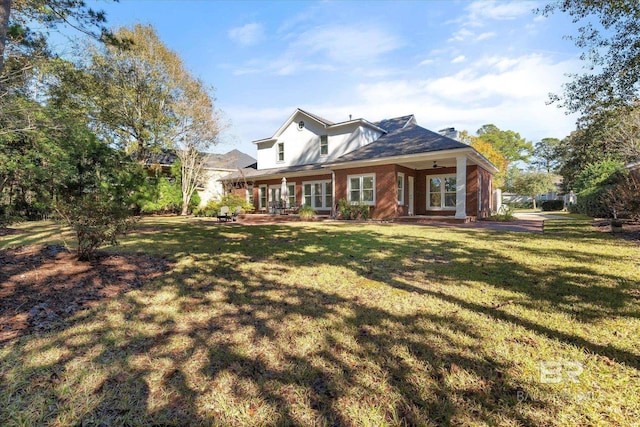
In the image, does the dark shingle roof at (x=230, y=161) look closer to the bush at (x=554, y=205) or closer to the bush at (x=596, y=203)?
the bush at (x=596, y=203)

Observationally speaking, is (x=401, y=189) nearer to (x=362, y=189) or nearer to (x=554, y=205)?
(x=362, y=189)

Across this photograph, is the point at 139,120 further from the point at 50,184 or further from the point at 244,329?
the point at 244,329

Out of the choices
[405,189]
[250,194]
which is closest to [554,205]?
[405,189]

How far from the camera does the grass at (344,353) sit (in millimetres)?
2170

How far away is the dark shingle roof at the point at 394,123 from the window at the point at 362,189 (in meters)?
5.28

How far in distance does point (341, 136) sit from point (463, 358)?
18621mm

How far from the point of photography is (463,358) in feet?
8.95

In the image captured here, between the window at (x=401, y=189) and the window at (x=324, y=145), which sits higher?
the window at (x=324, y=145)

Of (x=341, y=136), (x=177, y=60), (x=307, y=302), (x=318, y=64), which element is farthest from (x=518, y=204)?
(x=307, y=302)

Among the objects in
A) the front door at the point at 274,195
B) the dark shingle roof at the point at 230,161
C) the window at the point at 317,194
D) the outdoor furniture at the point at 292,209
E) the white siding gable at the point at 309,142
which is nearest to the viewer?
the white siding gable at the point at 309,142

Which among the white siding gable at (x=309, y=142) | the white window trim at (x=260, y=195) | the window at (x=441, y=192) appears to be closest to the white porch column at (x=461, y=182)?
the window at (x=441, y=192)

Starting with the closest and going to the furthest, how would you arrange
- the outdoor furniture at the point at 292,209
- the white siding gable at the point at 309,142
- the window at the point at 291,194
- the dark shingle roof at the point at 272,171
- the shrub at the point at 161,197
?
the white siding gable at the point at 309,142 → the dark shingle roof at the point at 272,171 → the outdoor furniture at the point at 292,209 → the window at the point at 291,194 → the shrub at the point at 161,197

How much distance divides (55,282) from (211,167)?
25954 mm

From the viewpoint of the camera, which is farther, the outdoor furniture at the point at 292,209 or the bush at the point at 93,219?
the outdoor furniture at the point at 292,209
